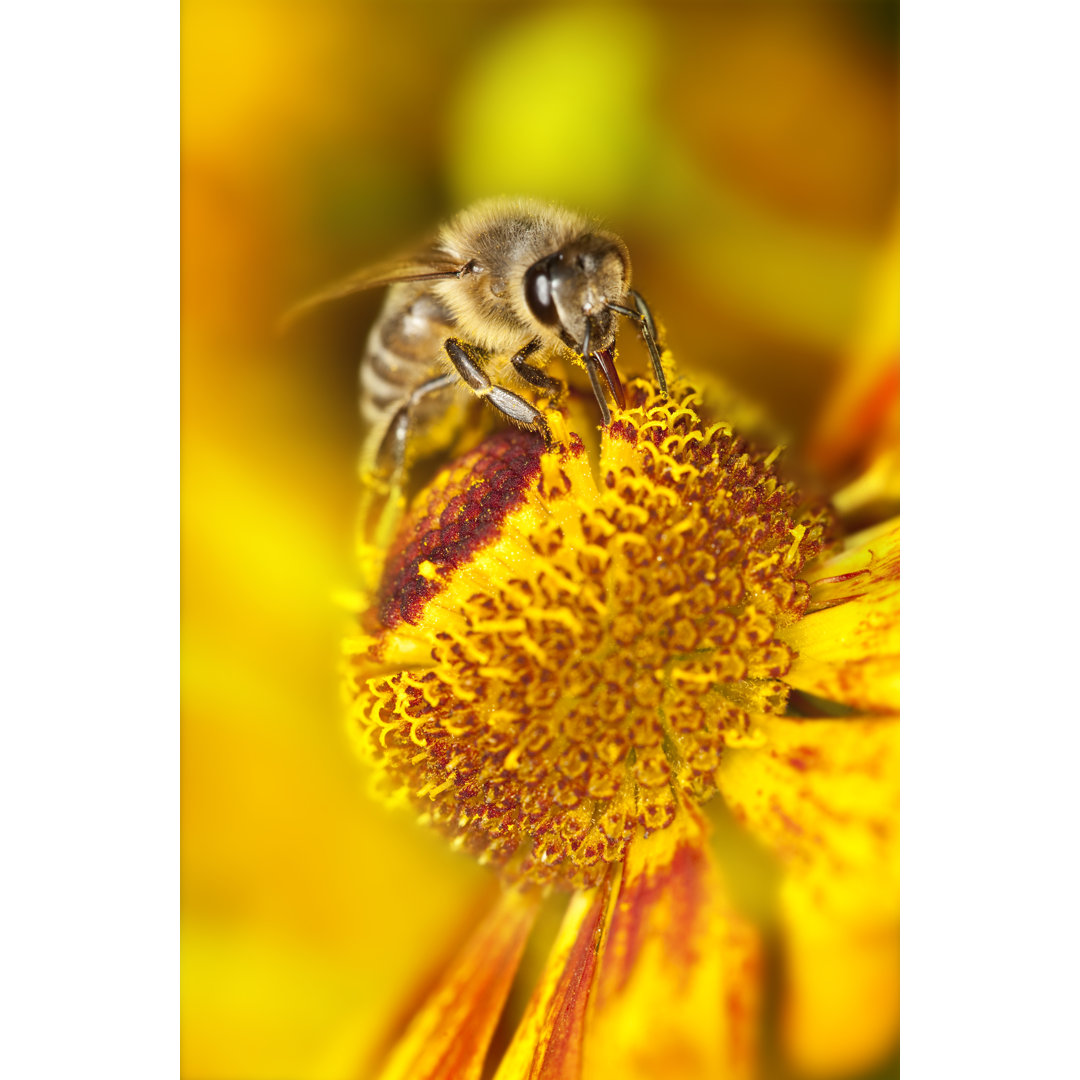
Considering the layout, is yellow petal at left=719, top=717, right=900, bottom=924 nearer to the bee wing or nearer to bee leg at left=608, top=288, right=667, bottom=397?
bee leg at left=608, top=288, right=667, bottom=397

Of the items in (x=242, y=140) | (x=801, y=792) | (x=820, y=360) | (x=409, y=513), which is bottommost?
(x=801, y=792)

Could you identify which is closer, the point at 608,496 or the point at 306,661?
the point at 608,496

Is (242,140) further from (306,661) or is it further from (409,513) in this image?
(306,661)

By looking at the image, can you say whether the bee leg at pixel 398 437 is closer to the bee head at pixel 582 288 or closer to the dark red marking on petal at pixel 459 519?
the dark red marking on petal at pixel 459 519

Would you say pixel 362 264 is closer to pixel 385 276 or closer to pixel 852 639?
pixel 385 276

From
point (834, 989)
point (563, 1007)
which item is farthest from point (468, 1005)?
point (834, 989)

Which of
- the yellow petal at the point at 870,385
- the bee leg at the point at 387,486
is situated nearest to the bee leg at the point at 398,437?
the bee leg at the point at 387,486
